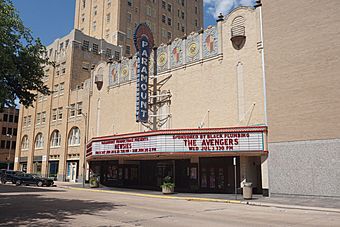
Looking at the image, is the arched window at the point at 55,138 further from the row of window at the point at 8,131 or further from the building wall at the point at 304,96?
the building wall at the point at 304,96

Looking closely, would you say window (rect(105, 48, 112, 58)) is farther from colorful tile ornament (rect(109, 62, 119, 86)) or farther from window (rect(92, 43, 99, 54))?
colorful tile ornament (rect(109, 62, 119, 86))

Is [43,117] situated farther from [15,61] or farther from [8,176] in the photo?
[15,61]

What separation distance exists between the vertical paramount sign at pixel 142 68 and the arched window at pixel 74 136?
56.4ft

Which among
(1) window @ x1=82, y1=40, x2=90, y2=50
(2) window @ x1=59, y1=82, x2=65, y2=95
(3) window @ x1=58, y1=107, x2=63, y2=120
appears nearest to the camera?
(3) window @ x1=58, y1=107, x2=63, y2=120

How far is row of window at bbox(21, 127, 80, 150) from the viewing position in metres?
46.8

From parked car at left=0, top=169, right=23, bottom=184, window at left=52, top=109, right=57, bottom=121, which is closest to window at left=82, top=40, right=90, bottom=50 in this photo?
window at left=52, top=109, right=57, bottom=121

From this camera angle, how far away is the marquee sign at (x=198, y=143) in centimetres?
2502

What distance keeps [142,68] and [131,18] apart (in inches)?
1289

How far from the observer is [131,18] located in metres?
62.6

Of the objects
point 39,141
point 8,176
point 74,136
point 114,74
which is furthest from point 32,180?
point 39,141

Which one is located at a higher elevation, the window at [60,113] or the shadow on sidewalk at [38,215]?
the window at [60,113]

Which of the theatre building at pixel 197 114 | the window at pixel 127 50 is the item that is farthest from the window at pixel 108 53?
the theatre building at pixel 197 114

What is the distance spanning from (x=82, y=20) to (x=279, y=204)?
61138 millimetres

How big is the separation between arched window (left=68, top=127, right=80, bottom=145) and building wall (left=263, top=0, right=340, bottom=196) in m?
29.6
